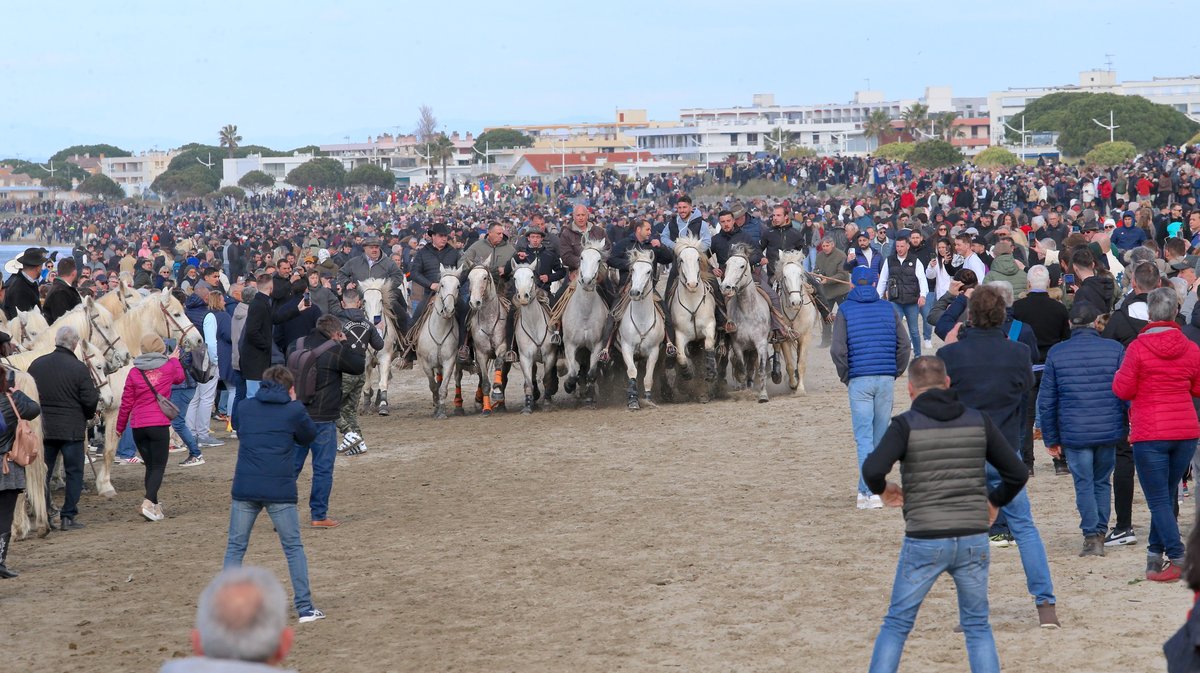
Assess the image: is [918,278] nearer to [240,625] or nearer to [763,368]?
[763,368]

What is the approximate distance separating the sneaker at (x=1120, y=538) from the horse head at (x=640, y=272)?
7.78 meters

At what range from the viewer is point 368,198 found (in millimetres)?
108188

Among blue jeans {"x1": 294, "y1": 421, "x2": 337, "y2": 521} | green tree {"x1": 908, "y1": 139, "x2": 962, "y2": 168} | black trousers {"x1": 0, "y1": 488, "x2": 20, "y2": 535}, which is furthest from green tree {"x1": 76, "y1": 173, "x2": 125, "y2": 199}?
black trousers {"x1": 0, "y1": 488, "x2": 20, "y2": 535}

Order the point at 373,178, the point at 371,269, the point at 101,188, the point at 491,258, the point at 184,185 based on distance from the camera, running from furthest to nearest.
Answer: the point at 101,188 → the point at 184,185 → the point at 373,178 → the point at 371,269 → the point at 491,258

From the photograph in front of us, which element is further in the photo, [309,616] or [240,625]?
[309,616]

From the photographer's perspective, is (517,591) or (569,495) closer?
(517,591)

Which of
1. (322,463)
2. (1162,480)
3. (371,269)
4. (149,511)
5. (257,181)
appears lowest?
(149,511)

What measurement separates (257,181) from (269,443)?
14247 cm

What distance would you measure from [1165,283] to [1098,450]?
3315 mm

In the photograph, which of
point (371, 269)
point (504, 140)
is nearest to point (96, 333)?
point (371, 269)

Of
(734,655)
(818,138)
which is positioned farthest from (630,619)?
(818,138)

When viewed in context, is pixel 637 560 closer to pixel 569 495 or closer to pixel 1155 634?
pixel 569 495

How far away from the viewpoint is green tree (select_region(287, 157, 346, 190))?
13875 centimetres

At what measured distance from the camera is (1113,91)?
592ft
